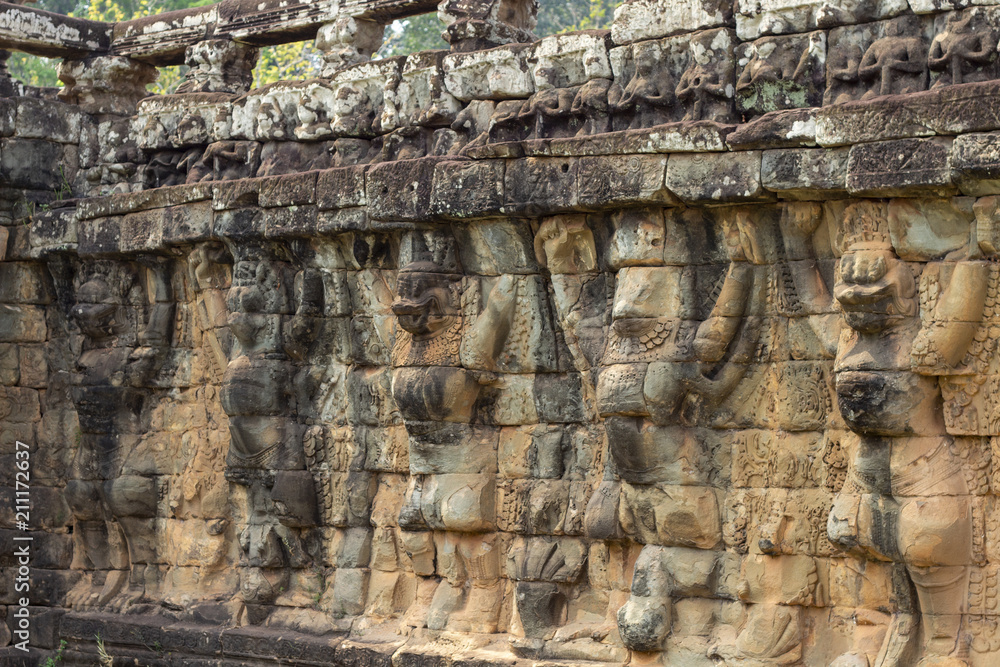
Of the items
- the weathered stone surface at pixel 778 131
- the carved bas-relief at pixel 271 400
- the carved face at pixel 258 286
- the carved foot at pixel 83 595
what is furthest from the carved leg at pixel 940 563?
the carved foot at pixel 83 595

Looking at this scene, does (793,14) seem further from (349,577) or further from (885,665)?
(349,577)

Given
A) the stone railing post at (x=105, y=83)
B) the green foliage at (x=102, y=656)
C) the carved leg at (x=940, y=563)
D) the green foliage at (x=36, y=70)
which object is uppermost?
the green foliage at (x=36, y=70)

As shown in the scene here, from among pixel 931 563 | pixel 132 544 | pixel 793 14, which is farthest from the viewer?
pixel 132 544

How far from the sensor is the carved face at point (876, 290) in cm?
815

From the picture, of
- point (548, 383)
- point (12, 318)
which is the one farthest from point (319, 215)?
point (12, 318)

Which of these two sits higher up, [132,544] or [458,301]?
[458,301]

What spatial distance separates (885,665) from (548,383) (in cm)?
279

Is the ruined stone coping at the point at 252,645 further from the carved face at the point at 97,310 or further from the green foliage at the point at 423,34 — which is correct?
the green foliage at the point at 423,34

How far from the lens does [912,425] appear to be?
813 centimetres

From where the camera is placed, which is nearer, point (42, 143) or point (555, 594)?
point (555, 594)

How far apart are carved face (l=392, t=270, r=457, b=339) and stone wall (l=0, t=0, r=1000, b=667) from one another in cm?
2

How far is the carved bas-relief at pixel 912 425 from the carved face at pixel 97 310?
6.29 meters

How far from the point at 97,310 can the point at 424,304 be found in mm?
3481

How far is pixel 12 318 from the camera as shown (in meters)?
13.1
